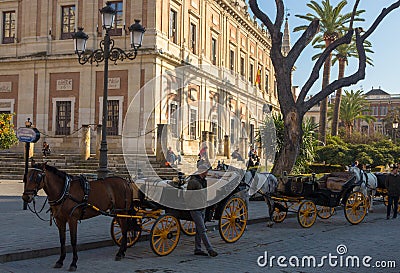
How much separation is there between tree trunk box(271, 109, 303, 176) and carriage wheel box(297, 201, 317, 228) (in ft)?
22.5

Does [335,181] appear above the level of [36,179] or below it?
below

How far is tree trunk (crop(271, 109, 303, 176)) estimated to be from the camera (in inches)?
753

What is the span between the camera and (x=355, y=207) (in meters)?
13.0

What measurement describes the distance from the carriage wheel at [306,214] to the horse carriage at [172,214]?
238 centimetres

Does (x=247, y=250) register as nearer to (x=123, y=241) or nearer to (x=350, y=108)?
(x=123, y=241)

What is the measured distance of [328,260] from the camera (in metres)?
8.14

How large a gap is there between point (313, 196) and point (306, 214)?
0.52m

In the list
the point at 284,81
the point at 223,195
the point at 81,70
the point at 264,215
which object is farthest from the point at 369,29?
the point at 81,70

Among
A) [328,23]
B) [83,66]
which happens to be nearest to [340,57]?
[328,23]

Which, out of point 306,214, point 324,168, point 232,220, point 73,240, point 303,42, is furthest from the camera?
point 324,168

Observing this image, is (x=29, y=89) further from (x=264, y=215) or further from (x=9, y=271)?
(x=9, y=271)

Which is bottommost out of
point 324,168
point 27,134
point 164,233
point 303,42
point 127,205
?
point 164,233

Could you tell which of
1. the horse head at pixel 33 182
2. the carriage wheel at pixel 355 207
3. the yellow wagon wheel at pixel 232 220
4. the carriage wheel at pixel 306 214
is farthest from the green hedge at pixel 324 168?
the horse head at pixel 33 182

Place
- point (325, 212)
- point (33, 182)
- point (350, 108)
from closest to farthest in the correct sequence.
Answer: point (33, 182) → point (325, 212) → point (350, 108)
